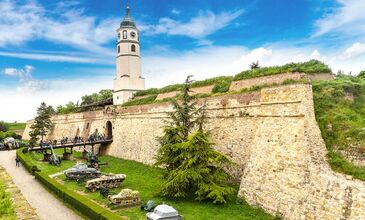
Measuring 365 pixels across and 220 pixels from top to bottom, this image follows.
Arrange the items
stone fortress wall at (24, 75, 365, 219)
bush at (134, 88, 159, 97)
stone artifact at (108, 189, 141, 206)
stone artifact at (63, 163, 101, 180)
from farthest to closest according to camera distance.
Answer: bush at (134, 88, 159, 97)
stone artifact at (63, 163, 101, 180)
stone artifact at (108, 189, 141, 206)
stone fortress wall at (24, 75, 365, 219)

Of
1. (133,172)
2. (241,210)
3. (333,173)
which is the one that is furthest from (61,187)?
(333,173)

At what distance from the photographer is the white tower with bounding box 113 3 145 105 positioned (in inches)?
1444

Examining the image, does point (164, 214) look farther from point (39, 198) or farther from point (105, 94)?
point (105, 94)

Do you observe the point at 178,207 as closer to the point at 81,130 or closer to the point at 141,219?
the point at 141,219

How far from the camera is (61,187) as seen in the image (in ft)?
58.5

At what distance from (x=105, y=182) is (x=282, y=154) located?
977 centimetres

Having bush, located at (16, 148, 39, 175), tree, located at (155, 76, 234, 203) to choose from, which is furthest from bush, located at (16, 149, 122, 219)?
tree, located at (155, 76, 234, 203)

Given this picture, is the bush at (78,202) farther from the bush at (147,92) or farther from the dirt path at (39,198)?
the bush at (147,92)

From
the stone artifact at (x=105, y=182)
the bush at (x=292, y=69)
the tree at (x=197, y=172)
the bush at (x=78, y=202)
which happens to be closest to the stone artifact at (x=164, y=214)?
the bush at (x=78, y=202)

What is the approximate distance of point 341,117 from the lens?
13641 mm

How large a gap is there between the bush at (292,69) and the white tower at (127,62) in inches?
633

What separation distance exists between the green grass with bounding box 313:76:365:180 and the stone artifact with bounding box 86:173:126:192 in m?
10.8

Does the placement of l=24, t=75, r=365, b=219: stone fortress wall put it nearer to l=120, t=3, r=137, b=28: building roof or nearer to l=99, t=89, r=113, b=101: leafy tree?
l=120, t=3, r=137, b=28: building roof

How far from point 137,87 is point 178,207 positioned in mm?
24314
